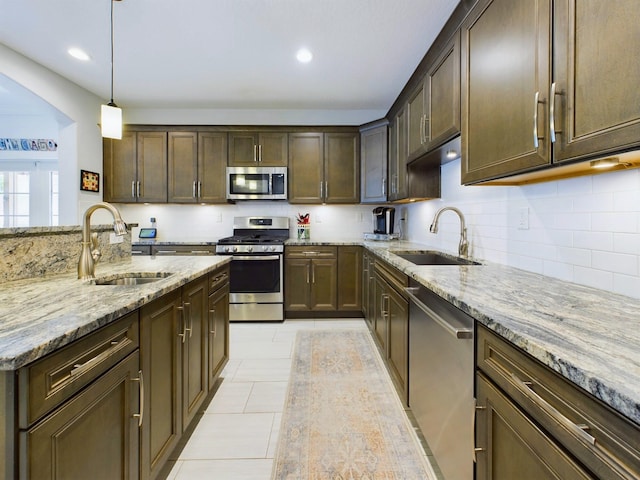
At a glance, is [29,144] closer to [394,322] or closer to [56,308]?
[56,308]

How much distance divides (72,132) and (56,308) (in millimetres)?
3488

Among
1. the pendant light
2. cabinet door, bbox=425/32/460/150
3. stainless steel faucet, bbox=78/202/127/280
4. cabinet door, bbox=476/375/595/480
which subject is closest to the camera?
cabinet door, bbox=476/375/595/480

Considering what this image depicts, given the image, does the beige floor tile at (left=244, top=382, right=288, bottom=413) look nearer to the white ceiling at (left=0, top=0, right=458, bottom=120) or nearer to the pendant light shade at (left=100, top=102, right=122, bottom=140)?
the pendant light shade at (left=100, top=102, right=122, bottom=140)

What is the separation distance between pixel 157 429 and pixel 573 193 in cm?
209

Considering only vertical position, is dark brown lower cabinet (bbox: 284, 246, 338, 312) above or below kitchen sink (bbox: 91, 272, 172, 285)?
below

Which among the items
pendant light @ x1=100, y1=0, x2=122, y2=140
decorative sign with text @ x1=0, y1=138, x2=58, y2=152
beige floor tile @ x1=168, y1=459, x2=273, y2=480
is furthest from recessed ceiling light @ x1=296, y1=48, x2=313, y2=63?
decorative sign with text @ x1=0, y1=138, x2=58, y2=152

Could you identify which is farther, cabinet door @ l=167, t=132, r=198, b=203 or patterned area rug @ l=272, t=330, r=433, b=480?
cabinet door @ l=167, t=132, r=198, b=203

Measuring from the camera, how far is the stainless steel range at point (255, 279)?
3.67 metres

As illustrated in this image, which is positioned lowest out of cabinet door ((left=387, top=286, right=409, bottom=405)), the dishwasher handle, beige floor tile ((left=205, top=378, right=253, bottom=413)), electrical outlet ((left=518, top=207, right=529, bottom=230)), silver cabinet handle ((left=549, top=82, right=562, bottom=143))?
beige floor tile ((left=205, top=378, right=253, bottom=413))

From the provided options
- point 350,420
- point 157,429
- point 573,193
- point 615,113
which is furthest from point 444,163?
point 157,429

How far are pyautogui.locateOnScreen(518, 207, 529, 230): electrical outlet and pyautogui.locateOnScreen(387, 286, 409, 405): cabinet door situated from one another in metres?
0.78

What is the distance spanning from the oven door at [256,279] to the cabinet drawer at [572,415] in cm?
296

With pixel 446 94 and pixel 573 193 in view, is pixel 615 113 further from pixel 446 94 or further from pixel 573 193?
pixel 446 94

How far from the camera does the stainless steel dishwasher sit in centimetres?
111
